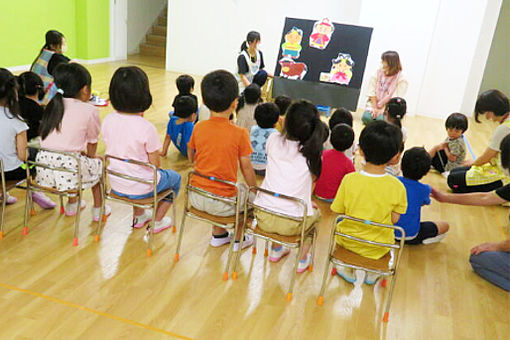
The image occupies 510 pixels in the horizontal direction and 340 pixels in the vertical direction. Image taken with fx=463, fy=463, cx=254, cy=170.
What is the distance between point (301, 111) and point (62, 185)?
1.48 metres

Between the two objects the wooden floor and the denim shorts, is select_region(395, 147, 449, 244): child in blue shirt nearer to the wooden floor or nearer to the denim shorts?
the wooden floor

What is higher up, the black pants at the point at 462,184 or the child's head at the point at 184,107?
the child's head at the point at 184,107

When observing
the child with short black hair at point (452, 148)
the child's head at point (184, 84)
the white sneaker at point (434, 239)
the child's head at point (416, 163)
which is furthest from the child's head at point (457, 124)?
the child's head at point (184, 84)

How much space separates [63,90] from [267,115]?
64.9 inches

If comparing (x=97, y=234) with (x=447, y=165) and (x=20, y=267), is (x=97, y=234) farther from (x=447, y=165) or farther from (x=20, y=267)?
(x=447, y=165)

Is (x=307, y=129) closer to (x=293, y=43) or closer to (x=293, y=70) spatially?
(x=293, y=70)

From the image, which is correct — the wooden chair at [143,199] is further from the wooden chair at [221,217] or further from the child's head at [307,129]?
the child's head at [307,129]

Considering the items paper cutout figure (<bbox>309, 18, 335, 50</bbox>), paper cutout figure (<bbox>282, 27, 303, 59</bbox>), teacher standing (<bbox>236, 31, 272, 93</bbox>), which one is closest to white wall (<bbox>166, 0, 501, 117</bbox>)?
paper cutout figure (<bbox>309, 18, 335, 50</bbox>)

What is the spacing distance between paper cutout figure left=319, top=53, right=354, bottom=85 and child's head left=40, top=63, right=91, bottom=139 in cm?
414

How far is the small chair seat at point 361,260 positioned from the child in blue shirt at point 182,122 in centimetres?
222

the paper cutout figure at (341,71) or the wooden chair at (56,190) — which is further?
the paper cutout figure at (341,71)

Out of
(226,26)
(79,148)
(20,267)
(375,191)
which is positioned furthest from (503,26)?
(20,267)

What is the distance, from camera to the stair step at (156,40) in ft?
35.9

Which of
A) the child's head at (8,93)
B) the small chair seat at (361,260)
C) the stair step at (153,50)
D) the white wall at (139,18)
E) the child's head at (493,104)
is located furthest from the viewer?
the stair step at (153,50)
